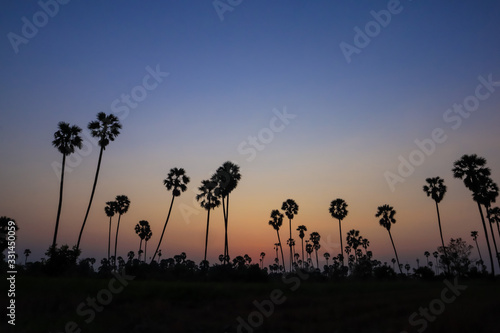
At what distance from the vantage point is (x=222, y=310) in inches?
970

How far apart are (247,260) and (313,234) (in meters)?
50.0

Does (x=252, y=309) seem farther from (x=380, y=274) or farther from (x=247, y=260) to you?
(x=247, y=260)

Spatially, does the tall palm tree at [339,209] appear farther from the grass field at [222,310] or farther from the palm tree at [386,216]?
the grass field at [222,310]

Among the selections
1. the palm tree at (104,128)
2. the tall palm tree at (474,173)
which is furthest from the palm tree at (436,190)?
the palm tree at (104,128)

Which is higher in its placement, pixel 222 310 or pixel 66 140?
pixel 66 140

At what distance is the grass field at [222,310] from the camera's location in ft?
64.0

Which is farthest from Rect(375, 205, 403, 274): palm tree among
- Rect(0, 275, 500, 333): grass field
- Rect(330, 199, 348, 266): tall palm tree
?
Rect(0, 275, 500, 333): grass field

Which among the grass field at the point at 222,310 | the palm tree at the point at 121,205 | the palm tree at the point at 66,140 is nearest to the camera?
the grass field at the point at 222,310

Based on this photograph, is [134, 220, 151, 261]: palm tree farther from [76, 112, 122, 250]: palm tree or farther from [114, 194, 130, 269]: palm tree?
[76, 112, 122, 250]: palm tree

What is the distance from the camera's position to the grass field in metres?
19.5

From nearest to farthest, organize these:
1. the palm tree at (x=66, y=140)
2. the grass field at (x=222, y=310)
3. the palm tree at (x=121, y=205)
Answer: the grass field at (x=222, y=310), the palm tree at (x=66, y=140), the palm tree at (x=121, y=205)

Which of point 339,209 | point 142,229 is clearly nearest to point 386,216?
point 339,209

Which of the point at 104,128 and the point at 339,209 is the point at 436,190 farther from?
the point at 104,128

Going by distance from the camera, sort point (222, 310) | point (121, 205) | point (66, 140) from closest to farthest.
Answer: point (222, 310), point (66, 140), point (121, 205)
